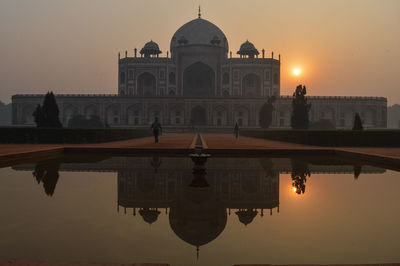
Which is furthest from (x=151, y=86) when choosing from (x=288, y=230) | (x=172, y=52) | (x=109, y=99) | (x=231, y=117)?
(x=288, y=230)

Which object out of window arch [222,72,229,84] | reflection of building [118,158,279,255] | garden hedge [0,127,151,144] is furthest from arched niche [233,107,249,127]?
reflection of building [118,158,279,255]

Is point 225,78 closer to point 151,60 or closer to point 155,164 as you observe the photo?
point 151,60

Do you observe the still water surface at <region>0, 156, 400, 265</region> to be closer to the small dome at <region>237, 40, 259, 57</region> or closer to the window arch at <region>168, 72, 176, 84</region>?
the window arch at <region>168, 72, 176, 84</region>

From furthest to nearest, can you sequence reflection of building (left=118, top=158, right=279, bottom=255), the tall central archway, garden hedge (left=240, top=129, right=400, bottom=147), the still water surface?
the tall central archway, garden hedge (left=240, top=129, right=400, bottom=147), reflection of building (left=118, top=158, right=279, bottom=255), the still water surface

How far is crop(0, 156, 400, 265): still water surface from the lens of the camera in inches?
112

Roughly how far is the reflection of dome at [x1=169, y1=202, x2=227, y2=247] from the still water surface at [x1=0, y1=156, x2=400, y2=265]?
0.03 ft

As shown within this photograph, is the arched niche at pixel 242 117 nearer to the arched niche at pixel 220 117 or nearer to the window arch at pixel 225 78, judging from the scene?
the arched niche at pixel 220 117

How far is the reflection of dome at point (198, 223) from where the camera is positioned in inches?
128

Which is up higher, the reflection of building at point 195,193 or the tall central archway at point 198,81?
the tall central archway at point 198,81

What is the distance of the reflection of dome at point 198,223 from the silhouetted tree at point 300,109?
2214 cm

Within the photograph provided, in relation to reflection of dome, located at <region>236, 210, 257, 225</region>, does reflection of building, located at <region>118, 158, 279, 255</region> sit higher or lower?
higher

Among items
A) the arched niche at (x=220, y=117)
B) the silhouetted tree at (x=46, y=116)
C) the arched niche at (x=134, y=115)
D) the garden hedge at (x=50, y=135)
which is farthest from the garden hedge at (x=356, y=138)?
the arched niche at (x=134, y=115)

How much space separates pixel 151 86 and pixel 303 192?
57.2 meters

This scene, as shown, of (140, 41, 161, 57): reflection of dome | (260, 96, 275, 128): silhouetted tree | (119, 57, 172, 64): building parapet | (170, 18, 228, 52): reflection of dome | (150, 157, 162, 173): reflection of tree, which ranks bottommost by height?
(150, 157, 162, 173): reflection of tree
